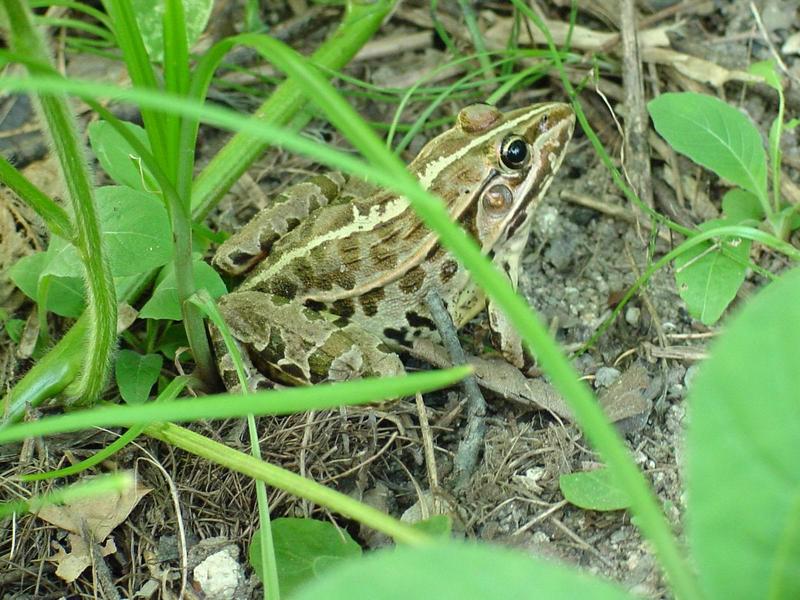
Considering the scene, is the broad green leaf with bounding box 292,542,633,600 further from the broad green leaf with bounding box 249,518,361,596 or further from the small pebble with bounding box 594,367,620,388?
the small pebble with bounding box 594,367,620,388

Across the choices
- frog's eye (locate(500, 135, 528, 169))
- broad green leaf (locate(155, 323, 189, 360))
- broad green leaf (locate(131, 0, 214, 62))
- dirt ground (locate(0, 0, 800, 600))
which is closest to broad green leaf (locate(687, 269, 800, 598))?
dirt ground (locate(0, 0, 800, 600))

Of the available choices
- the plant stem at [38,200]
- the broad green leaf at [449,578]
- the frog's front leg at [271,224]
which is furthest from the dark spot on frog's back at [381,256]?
the broad green leaf at [449,578]

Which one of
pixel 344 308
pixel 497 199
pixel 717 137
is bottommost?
pixel 344 308

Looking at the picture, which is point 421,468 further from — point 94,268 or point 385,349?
point 94,268

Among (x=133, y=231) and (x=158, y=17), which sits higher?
(x=158, y=17)

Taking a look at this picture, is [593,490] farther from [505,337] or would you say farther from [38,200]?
[38,200]

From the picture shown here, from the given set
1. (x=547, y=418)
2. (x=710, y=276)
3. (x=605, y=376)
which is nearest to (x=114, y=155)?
(x=547, y=418)
